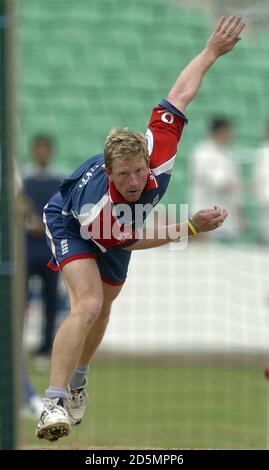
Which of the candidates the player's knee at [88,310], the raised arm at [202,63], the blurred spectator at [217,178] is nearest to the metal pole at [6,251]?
the player's knee at [88,310]

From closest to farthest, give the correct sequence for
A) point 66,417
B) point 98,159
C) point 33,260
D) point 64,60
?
1. point 66,417
2. point 98,159
3. point 33,260
4. point 64,60

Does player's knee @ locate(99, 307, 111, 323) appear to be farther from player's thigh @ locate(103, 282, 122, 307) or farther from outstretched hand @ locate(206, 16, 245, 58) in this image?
outstretched hand @ locate(206, 16, 245, 58)

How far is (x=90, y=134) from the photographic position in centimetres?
1677

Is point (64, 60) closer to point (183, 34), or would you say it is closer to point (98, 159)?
point (183, 34)

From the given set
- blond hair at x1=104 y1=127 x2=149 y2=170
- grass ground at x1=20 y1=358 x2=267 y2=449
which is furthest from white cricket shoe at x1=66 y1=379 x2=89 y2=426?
blond hair at x1=104 y1=127 x2=149 y2=170

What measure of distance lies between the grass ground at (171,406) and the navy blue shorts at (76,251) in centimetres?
202

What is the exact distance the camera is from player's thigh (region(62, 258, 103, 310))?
24.2 feet

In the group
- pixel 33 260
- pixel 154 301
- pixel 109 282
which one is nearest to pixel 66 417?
pixel 109 282

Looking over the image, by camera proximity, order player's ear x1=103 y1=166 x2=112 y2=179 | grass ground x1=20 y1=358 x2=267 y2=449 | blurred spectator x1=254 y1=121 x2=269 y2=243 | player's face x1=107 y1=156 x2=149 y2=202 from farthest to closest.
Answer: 1. blurred spectator x1=254 y1=121 x2=269 y2=243
2. grass ground x1=20 y1=358 x2=267 y2=449
3. player's ear x1=103 y1=166 x2=112 y2=179
4. player's face x1=107 y1=156 x2=149 y2=202

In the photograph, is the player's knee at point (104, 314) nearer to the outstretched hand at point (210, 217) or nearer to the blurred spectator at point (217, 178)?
the outstretched hand at point (210, 217)

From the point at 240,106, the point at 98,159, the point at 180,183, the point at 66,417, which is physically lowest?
the point at 66,417

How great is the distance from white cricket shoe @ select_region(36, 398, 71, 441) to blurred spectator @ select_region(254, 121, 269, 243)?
806 centimetres

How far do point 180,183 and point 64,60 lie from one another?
240 centimetres

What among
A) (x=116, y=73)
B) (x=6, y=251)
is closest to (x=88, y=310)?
(x=6, y=251)
